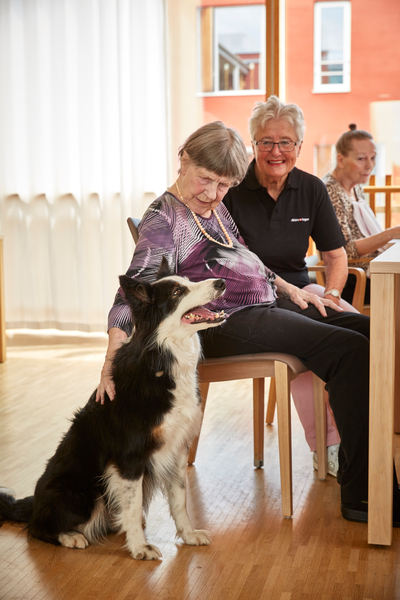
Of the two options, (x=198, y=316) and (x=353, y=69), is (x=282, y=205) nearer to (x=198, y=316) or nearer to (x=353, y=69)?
(x=198, y=316)

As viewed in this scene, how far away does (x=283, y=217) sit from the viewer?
2.44m

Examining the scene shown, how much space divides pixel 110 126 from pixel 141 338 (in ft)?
11.3

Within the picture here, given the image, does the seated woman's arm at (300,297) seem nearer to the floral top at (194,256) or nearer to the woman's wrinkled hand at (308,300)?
the woman's wrinkled hand at (308,300)

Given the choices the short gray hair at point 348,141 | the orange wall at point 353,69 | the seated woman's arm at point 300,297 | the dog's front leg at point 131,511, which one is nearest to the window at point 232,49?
the orange wall at point 353,69

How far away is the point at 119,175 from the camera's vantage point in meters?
4.86

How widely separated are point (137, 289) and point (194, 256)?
453 millimetres

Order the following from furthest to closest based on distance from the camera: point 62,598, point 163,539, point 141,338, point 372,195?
point 372,195 → point 163,539 → point 141,338 → point 62,598

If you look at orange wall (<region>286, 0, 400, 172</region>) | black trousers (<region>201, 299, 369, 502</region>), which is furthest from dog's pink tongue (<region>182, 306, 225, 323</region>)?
orange wall (<region>286, 0, 400, 172</region>)

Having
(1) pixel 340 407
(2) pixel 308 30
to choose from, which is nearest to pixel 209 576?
(1) pixel 340 407

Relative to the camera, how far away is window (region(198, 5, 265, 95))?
4633mm

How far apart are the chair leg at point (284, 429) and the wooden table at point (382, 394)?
28 cm

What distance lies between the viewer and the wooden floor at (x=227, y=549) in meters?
1.63

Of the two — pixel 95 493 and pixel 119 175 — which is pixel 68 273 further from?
pixel 95 493

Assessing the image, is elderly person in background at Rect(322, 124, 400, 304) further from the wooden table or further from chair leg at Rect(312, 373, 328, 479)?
the wooden table
